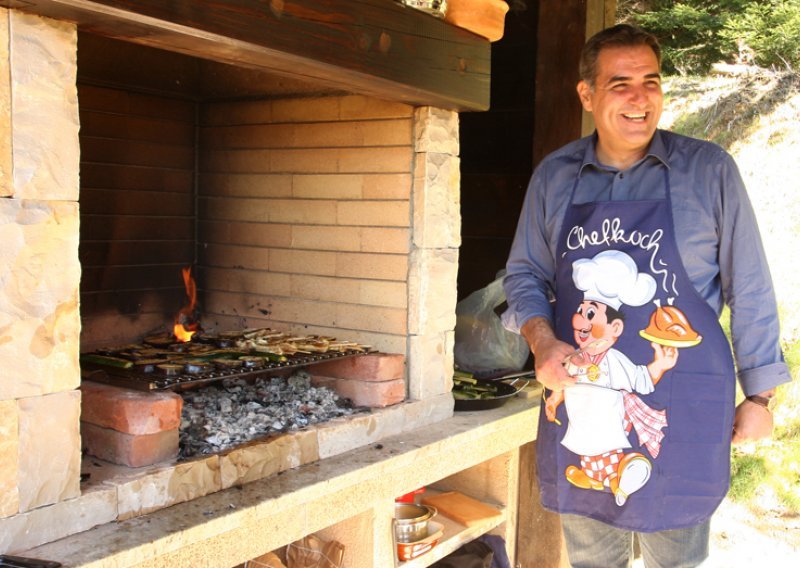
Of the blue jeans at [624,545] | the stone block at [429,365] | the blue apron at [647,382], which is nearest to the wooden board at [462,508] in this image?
the stone block at [429,365]

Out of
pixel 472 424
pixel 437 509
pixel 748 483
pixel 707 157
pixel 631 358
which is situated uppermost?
pixel 707 157

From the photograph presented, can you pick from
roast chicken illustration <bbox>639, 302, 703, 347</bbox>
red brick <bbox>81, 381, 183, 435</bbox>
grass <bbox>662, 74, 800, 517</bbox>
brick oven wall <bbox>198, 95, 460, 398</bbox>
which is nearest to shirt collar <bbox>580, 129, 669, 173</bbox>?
roast chicken illustration <bbox>639, 302, 703, 347</bbox>

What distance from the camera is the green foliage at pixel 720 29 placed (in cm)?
921

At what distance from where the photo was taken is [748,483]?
616cm

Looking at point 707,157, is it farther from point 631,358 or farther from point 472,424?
point 472,424

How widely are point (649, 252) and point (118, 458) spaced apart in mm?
1526

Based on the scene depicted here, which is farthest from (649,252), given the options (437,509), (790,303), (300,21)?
(790,303)

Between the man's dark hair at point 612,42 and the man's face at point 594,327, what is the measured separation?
2.23 ft

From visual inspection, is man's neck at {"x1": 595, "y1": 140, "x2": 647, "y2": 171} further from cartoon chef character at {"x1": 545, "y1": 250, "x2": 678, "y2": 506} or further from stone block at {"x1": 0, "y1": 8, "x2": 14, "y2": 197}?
stone block at {"x1": 0, "y1": 8, "x2": 14, "y2": 197}

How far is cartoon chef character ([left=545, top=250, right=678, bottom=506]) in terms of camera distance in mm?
2107

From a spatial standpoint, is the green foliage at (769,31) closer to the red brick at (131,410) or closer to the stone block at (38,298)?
the red brick at (131,410)

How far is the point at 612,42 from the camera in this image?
229cm

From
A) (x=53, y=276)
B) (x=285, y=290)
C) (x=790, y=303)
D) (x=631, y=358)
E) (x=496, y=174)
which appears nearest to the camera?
(x=53, y=276)

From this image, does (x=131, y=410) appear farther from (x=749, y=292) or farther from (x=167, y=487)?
(x=749, y=292)
